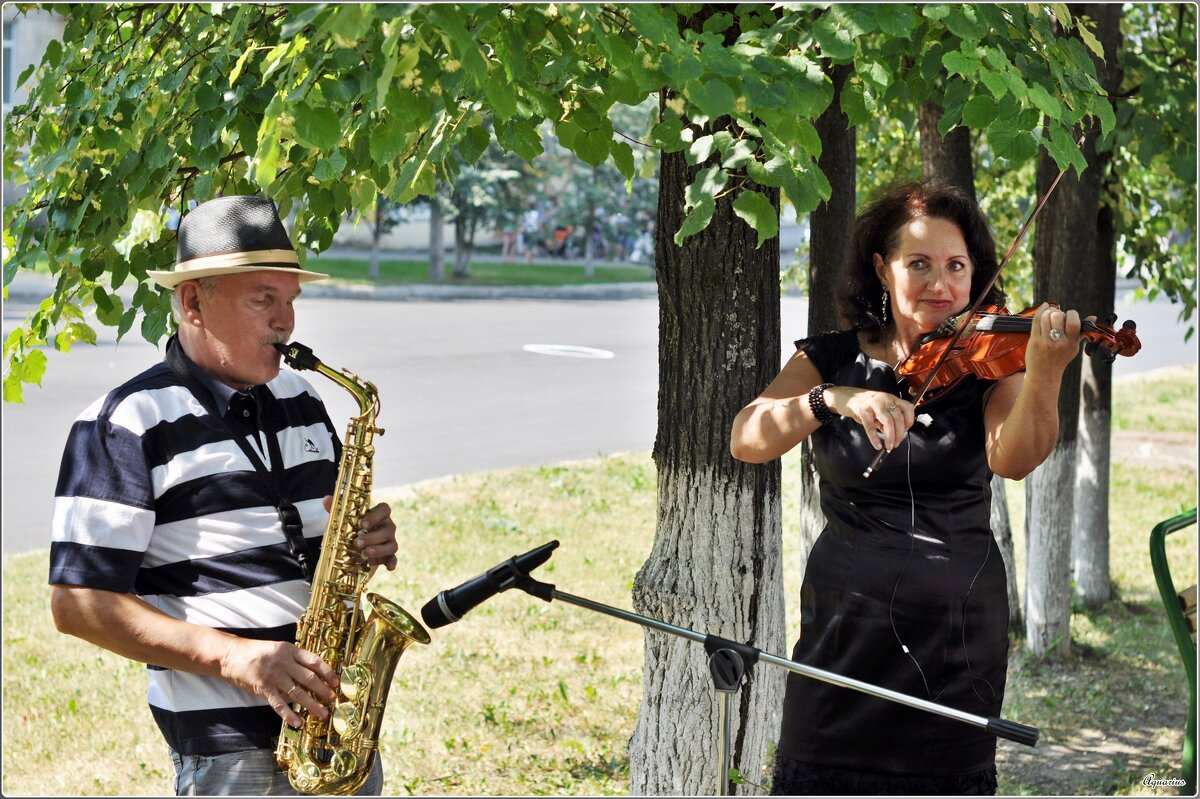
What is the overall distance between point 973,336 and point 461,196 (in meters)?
20.3

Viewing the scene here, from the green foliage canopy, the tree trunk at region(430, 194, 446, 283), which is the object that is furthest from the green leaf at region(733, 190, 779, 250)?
the tree trunk at region(430, 194, 446, 283)

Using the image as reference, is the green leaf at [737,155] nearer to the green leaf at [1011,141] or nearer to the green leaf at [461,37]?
the green leaf at [1011,141]

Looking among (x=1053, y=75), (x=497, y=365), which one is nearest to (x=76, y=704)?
(x=1053, y=75)

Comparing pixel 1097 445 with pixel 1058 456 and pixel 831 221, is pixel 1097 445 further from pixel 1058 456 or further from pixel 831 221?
pixel 831 221

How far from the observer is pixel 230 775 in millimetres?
2406

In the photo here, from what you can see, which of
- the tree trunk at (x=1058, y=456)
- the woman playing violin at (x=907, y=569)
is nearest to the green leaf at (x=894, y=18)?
the woman playing violin at (x=907, y=569)

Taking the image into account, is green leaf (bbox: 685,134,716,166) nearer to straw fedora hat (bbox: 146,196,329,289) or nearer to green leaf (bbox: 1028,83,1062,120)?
green leaf (bbox: 1028,83,1062,120)

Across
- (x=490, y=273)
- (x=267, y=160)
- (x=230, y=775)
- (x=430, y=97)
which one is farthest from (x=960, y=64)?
(x=490, y=273)

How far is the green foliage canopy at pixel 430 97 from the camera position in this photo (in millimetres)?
2121

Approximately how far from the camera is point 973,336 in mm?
2633

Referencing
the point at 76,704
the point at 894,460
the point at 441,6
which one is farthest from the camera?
the point at 76,704

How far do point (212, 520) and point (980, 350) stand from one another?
1.58m

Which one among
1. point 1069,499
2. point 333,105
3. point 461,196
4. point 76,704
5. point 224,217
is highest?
point 461,196

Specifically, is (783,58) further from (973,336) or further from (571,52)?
(973,336)
